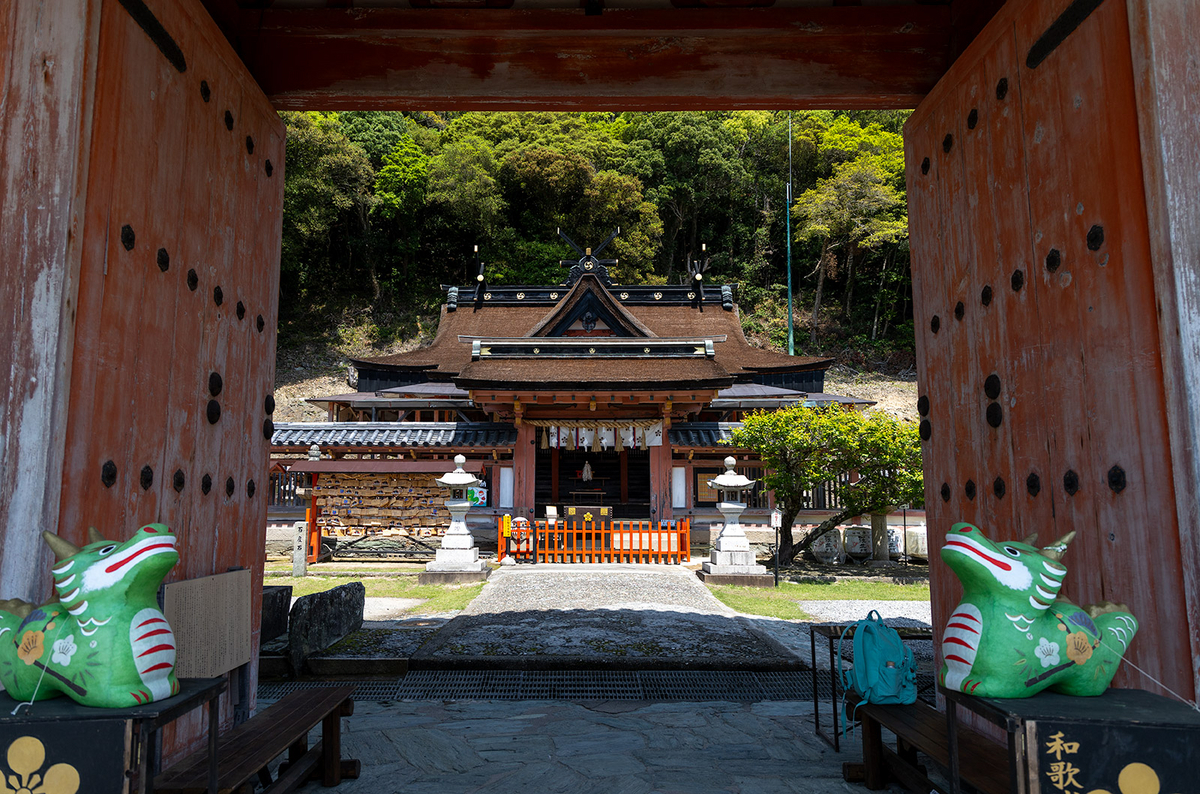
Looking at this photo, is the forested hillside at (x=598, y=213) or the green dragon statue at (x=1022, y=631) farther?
the forested hillside at (x=598, y=213)

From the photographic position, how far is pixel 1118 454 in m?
2.40

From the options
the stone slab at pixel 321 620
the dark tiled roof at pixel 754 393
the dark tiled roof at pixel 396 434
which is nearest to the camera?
the stone slab at pixel 321 620

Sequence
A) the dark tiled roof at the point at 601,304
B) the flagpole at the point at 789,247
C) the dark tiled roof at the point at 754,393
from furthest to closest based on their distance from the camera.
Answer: the flagpole at the point at 789,247
the dark tiled roof at the point at 601,304
the dark tiled roof at the point at 754,393

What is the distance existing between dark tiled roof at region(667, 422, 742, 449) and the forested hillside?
1822 cm

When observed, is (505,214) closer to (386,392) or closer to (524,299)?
(524,299)

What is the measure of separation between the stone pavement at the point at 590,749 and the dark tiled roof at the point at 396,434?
33.1 ft

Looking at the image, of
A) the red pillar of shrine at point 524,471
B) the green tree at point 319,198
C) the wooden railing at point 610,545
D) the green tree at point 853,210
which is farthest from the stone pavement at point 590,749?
the green tree at point 853,210

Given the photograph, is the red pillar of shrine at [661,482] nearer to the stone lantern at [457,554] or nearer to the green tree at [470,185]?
the stone lantern at [457,554]

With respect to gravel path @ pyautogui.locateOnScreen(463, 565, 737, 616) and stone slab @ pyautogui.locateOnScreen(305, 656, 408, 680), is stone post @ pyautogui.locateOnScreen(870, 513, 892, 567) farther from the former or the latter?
stone slab @ pyautogui.locateOnScreen(305, 656, 408, 680)

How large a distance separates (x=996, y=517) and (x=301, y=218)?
111 ft

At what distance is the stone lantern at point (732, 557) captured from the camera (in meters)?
10.4

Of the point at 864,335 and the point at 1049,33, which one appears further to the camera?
the point at 864,335

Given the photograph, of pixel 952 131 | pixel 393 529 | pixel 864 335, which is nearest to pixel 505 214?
pixel 864 335

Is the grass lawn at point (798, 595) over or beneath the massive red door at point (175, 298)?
beneath
